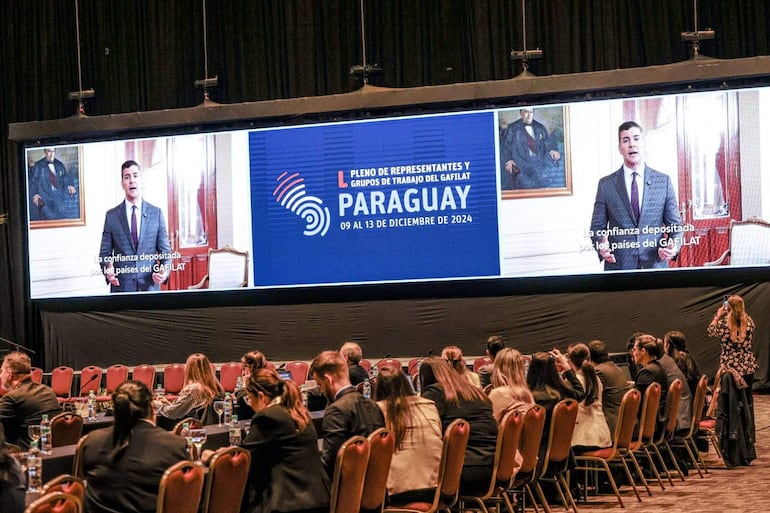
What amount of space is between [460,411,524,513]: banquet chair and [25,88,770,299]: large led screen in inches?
291

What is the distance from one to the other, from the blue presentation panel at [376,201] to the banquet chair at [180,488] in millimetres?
9719

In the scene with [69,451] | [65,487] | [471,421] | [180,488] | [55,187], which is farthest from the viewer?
[55,187]

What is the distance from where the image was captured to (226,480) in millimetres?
4820

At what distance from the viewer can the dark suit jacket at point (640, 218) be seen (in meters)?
13.3

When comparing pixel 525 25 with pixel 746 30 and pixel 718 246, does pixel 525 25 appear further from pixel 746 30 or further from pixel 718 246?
pixel 718 246

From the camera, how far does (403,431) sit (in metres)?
5.84

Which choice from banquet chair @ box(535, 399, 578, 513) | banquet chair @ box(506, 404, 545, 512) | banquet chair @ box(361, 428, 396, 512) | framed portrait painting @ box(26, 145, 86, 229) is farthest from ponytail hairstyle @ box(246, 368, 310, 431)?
framed portrait painting @ box(26, 145, 86, 229)

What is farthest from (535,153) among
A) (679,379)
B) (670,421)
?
(670,421)

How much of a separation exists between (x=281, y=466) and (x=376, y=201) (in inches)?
376

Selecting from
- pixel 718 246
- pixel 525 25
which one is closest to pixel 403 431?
pixel 718 246

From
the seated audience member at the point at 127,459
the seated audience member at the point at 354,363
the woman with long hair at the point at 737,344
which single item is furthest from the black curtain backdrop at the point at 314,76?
the seated audience member at the point at 127,459

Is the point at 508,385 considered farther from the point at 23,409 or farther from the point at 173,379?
the point at 173,379

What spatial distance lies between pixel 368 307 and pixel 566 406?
319 inches

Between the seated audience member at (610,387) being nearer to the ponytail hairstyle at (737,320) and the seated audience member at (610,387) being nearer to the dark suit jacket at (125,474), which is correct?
the ponytail hairstyle at (737,320)
